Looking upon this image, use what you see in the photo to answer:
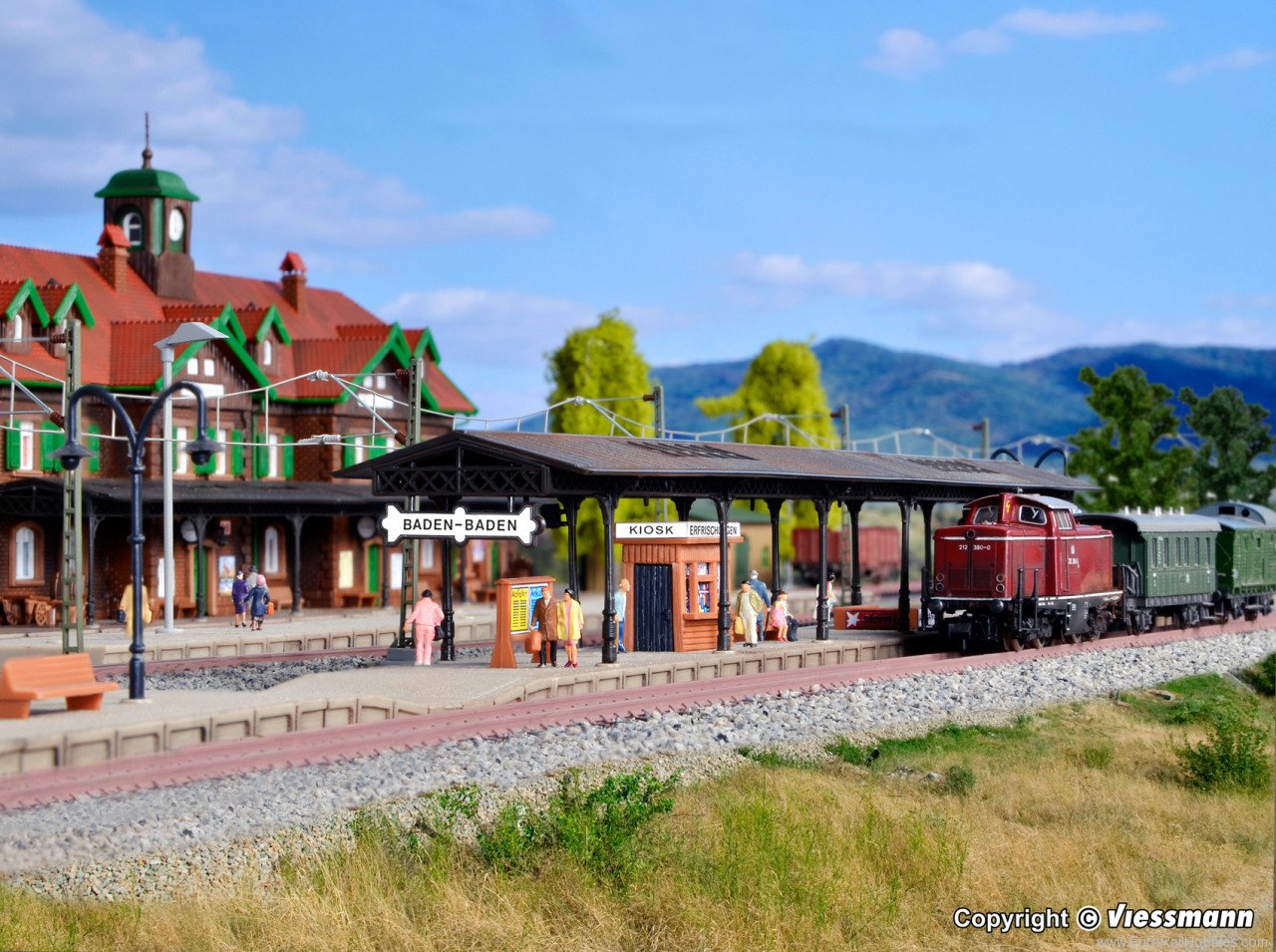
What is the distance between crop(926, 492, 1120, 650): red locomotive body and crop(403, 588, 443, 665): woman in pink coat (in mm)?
10192

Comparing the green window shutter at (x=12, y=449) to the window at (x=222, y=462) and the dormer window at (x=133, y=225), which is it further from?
the dormer window at (x=133, y=225)

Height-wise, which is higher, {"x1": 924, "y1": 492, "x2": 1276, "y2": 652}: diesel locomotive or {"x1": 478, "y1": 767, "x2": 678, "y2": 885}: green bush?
{"x1": 924, "y1": 492, "x2": 1276, "y2": 652}: diesel locomotive

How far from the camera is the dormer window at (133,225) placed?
1993 inches

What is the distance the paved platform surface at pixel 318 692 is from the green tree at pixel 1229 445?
25.1 meters

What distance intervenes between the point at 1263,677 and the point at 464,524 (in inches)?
694

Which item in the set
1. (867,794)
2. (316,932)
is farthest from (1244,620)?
(316,932)

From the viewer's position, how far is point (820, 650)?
99.5 ft

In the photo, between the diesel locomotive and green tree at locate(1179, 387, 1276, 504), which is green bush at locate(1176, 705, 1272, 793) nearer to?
the diesel locomotive

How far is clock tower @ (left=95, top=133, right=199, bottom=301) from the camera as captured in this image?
5031 cm

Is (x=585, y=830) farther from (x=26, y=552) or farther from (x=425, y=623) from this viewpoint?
(x=26, y=552)

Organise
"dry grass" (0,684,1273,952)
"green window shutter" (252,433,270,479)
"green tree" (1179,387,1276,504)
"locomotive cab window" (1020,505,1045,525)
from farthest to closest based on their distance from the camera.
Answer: "green tree" (1179,387,1276,504) < "green window shutter" (252,433,270,479) < "locomotive cab window" (1020,505,1045,525) < "dry grass" (0,684,1273,952)

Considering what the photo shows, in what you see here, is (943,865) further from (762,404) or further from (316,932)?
(762,404)

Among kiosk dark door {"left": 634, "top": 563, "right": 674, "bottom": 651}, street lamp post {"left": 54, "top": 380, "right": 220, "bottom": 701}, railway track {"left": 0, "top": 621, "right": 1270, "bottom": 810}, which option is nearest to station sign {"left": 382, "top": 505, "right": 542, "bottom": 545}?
railway track {"left": 0, "top": 621, "right": 1270, "bottom": 810}

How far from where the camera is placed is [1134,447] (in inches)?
2019
